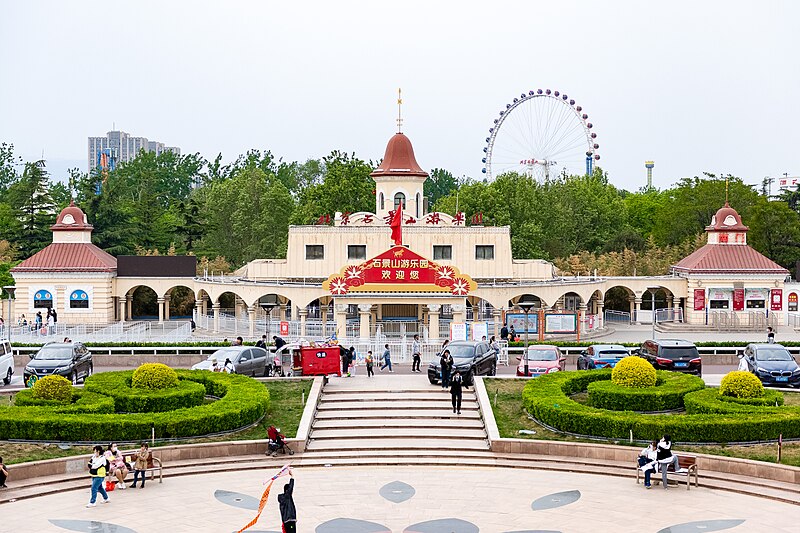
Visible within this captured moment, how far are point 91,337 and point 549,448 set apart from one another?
29.0 m

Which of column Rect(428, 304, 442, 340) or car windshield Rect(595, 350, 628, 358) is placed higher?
column Rect(428, 304, 442, 340)

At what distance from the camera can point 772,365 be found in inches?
1489

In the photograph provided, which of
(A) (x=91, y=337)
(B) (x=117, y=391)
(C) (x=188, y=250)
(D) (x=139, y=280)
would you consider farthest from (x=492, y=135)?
(B) (x=117, y=391)

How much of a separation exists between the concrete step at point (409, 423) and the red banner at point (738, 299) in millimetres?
33565

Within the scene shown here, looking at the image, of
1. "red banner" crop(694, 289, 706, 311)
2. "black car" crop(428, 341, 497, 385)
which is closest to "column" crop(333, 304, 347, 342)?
"black car" crop(428, 341, 497, 385)

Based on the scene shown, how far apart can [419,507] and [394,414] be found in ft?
27.0

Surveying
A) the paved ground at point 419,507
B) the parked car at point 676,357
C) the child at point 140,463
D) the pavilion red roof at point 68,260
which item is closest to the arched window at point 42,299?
the pavilion red roof at point 68,260

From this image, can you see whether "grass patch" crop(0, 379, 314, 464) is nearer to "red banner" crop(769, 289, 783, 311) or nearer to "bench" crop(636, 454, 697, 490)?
"bench" crop(636, 454, 697, 490)

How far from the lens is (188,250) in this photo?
266 ft

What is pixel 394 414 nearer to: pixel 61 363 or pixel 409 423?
pixel 409 423

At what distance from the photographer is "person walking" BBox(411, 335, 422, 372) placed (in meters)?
41.1

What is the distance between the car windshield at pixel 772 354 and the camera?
1513 inches

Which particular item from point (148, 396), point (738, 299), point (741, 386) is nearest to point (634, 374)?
point (741, 386)

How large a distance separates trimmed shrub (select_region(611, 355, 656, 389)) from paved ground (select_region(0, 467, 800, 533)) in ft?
19.5
